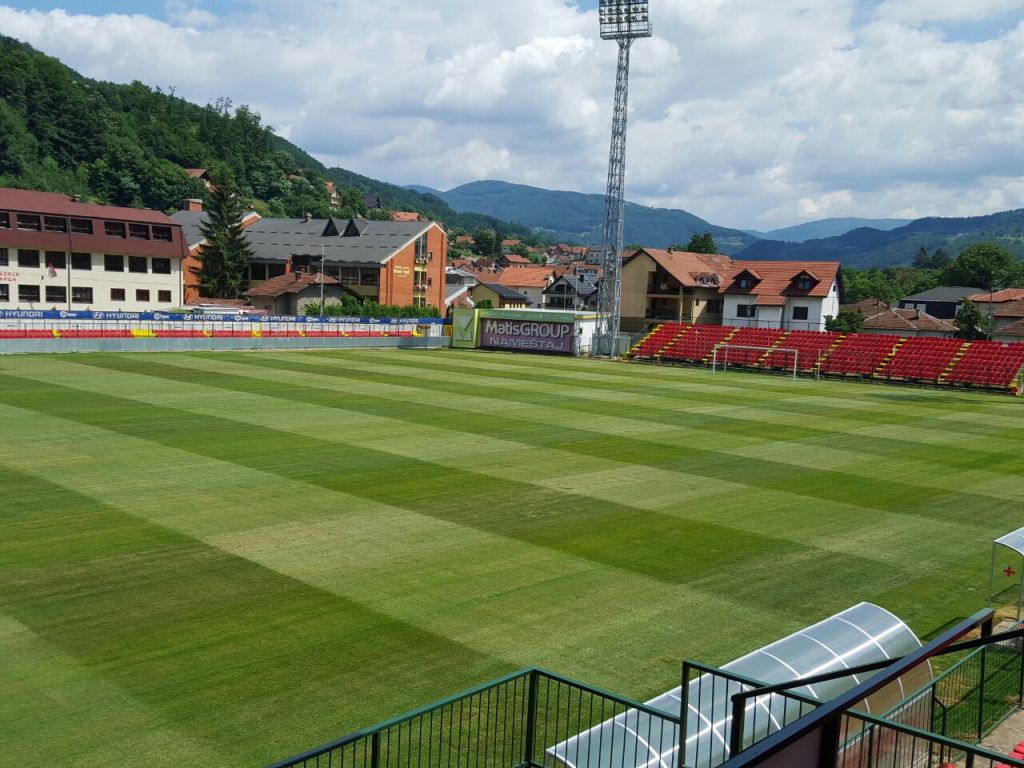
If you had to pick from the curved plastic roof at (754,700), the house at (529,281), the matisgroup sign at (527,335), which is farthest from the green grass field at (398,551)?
the house at (529,281)

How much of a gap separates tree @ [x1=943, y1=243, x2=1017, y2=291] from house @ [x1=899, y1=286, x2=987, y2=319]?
13.9 metres

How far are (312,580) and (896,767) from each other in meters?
9.95

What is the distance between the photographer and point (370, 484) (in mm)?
22609

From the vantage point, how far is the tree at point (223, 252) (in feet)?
339

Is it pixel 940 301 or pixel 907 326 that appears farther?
pixel 940 301

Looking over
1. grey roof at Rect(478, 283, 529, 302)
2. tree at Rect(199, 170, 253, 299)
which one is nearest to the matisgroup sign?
tree at Rect(199, 170, 253, 299)

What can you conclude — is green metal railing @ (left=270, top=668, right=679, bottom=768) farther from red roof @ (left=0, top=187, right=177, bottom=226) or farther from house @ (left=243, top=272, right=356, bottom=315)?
house @ (left=243, top=272, right=356, bottom=315)

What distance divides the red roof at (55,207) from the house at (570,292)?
7690cm

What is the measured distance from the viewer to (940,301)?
156750mm

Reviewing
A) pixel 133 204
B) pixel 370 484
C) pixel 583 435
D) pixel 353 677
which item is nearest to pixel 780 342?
pixel 583 435

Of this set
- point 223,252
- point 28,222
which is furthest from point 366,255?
point 28,222

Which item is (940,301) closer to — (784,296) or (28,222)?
(784,296)

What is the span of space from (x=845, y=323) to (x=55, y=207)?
266 ft

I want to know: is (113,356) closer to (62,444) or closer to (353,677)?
(62,444)
